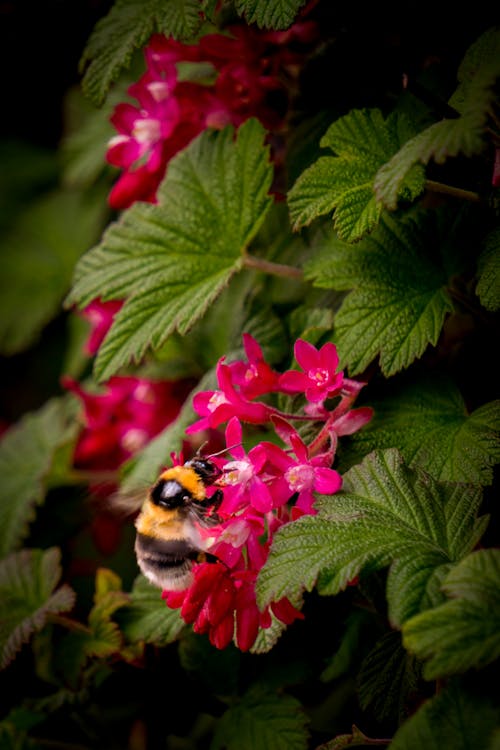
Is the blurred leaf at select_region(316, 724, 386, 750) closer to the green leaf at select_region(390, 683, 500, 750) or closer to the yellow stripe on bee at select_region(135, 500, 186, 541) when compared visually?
the green leaf at select_region(390, 683, 500, 750)

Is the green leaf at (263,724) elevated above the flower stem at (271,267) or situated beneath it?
situated beneath

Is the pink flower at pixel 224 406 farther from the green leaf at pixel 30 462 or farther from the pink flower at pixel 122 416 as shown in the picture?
the green leaf at pixel 30 462

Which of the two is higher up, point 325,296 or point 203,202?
point 203,202

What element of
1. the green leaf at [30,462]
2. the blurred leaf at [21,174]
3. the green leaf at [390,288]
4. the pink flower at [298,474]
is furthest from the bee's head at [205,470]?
the blurred leaf at [21,174]

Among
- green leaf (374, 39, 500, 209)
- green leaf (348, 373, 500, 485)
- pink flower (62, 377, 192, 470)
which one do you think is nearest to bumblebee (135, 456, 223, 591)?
→ green leaf (348, 373, 500, 485)

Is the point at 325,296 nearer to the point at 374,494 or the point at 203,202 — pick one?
the point at 203,202

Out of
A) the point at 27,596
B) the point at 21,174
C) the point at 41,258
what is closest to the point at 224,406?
the point at 27,596

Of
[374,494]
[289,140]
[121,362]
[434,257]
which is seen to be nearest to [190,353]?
[121,362]
